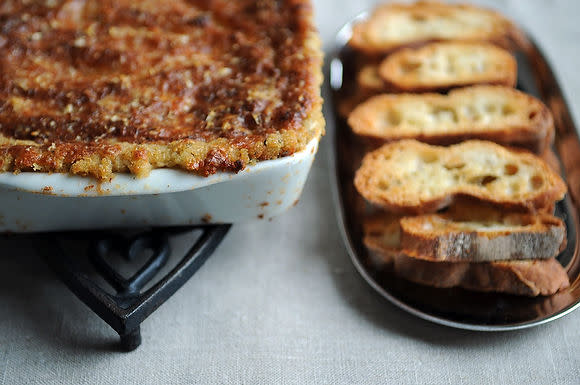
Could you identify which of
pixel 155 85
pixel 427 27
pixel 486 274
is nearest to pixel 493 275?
pixel 486 274

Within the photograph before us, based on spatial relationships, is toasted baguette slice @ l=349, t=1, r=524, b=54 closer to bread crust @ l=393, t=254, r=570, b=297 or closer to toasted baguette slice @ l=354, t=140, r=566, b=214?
toasted baguette slice @ l=354, t=140, r=566, b=214

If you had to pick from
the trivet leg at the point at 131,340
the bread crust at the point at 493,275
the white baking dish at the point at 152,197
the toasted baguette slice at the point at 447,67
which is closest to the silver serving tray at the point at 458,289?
the bread crust at the point at 493,275

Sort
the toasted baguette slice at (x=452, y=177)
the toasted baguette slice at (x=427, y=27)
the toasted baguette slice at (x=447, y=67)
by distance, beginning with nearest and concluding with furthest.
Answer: the toasted baguette slice at (x=452, y=177) → the toasted baguette slice at (x=447, y=67) → the toasted baguette slice at (x=427, y=27)

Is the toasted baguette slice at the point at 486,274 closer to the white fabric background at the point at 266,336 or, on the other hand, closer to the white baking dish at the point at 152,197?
the white fabric background at the point at 266,336

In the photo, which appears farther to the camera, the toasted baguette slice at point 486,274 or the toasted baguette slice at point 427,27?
the toasted baguette slice at point 427,27

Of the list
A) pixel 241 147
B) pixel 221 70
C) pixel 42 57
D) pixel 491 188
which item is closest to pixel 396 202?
pixel 491 188

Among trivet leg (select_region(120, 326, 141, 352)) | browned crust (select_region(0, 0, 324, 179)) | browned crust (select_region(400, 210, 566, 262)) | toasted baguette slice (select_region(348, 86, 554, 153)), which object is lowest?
trivet leg (select_region(120, 326, 141, 352))

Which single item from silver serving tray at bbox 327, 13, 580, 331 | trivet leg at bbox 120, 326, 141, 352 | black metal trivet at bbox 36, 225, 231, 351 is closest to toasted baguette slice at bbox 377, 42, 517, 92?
silver serving tray at bbox 327, 13, 580, 331

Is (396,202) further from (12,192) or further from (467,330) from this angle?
(12,192)
